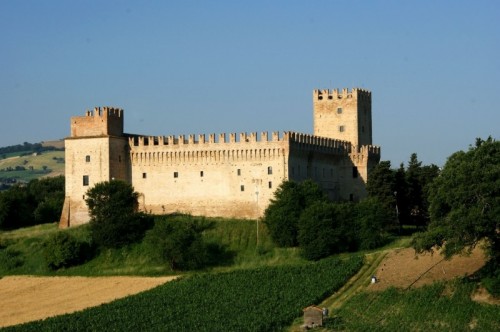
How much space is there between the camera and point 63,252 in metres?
75.8

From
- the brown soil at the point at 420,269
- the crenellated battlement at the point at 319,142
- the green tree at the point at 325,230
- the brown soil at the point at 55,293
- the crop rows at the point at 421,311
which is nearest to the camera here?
the crop rows at the point at 421,311

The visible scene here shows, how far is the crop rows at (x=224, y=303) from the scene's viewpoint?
5781cm

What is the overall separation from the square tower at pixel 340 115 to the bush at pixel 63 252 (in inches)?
805

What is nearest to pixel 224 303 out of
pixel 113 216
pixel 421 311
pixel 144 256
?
pixel 421 311

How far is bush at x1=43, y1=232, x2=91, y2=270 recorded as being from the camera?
75812 mm

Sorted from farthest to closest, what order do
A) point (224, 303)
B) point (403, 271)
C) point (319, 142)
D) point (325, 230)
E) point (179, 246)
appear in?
1. point (319, 142)
2. point (179, 246)
3. point (325, 230)
4. point (403, 271)
5. point (224, 303)

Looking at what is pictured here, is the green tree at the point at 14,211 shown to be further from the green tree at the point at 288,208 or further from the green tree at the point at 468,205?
the green tree at the point at 468,205

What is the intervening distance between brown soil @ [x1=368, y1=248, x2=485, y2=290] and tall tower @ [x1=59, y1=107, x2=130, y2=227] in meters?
21.7

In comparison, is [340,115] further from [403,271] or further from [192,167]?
[403,271]

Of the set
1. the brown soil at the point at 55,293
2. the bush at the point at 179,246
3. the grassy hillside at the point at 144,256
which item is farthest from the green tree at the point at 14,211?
the bush at the point at 179,246

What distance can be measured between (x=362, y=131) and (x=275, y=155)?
11.5 metres

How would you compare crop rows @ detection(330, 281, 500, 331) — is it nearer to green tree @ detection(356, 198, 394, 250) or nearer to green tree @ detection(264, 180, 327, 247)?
green tree @ detection(356, 198, 394, 250)

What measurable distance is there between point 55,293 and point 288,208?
1493cm

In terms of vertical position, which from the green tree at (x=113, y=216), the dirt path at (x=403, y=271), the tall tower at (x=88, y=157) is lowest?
the dirt path at (x=403, y=271)
